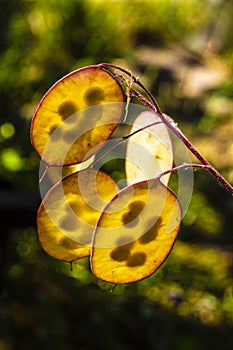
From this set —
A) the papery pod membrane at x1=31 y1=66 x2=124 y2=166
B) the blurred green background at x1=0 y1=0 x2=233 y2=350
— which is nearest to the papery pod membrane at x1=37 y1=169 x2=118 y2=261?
the papery pod membrane at x1=31 y1=66 x2=124 y2=166

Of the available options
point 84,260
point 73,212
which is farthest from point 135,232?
point 84,260

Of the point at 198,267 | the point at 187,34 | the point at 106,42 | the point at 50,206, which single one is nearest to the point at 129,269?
the point at 50,206

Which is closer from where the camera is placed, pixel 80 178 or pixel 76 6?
pixel 80 178

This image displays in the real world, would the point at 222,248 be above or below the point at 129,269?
below

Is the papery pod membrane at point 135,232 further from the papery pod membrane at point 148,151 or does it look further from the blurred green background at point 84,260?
the blurred green background at point 84,260

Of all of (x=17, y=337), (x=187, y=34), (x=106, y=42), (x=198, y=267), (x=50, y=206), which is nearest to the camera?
(x=50, y=206)

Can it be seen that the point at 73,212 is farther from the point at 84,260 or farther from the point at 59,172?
the point at 84,260

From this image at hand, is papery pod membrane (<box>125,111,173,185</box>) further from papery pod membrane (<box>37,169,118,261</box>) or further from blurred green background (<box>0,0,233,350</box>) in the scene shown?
blurred green background (<box>0,0,233,350</box>)

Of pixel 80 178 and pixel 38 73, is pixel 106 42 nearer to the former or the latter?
pixel 38 73
